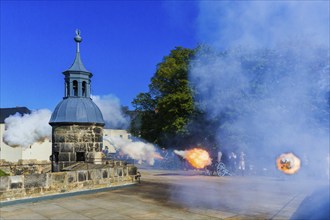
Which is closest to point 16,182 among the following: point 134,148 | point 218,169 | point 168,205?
point 168,205

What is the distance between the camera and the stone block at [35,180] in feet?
33.4

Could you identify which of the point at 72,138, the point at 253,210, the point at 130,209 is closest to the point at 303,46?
the point at 253,210

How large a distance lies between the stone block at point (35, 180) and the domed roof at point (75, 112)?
4.61 meters

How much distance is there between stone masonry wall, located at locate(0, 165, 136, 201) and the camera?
9711mm

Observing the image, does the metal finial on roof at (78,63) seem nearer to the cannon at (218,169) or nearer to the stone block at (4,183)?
the stone block at (4,183)

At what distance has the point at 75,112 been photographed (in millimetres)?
15078

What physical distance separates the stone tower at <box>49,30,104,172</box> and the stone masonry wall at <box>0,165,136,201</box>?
7.16 feet

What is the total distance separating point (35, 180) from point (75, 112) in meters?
5.19

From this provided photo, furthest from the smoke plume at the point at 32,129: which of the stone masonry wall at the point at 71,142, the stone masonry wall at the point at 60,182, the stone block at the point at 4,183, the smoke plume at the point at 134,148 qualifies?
the stone block at the point at 4,183

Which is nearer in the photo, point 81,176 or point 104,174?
point 81,176

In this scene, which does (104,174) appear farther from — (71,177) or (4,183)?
(4,183)

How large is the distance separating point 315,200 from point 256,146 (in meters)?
4.24

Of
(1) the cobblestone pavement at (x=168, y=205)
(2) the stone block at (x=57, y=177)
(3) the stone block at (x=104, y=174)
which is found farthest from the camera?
(3) the stone block at (x=104, y=174)

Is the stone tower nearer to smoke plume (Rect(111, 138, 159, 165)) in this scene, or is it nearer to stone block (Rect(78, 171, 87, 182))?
stone block (Rect(78, 171, 87, 182))
